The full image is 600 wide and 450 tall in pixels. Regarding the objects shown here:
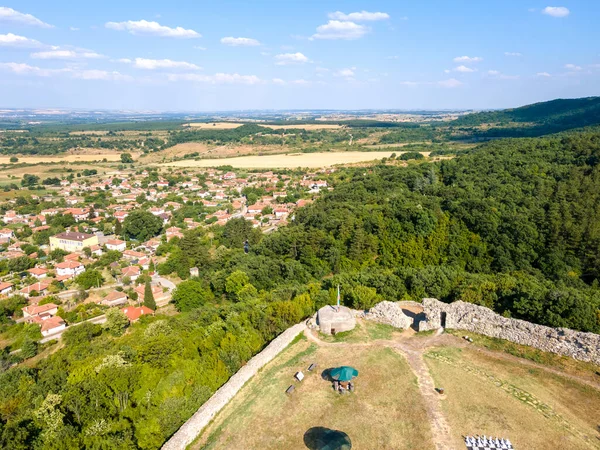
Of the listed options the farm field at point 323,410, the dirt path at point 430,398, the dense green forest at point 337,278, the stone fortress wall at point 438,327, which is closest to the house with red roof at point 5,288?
the dense green forest at point 337,278

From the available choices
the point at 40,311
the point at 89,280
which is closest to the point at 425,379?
the point at 40,311

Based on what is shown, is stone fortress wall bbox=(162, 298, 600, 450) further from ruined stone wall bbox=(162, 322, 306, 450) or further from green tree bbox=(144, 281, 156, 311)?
green tree bbox=(144, 281, 156, 311)

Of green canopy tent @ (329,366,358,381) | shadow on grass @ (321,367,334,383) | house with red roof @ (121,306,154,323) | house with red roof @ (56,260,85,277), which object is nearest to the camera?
green canopy tent @ (329,366,358,381)

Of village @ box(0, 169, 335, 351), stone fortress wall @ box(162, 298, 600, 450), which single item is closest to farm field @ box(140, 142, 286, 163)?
village @ box(0, 169, 335, 351)

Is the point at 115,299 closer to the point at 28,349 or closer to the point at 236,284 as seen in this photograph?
the point at 28,349

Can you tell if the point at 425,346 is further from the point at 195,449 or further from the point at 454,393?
the point at 195,449

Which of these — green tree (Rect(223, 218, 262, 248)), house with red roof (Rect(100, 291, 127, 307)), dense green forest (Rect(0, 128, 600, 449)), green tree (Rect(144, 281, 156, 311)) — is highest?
dense green forest (Rect(0, 128, 600, 449))

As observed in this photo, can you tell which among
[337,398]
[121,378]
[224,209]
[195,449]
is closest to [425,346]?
[337,398]
